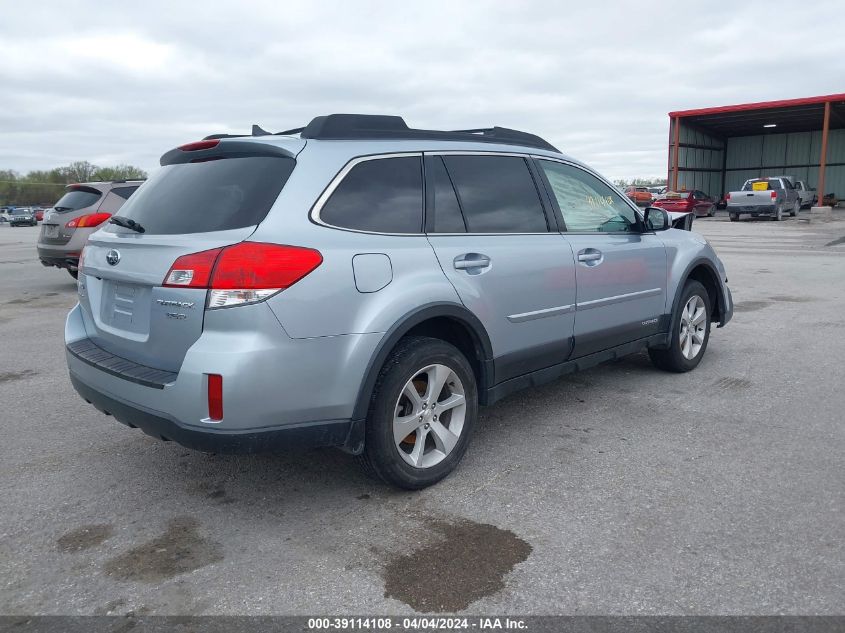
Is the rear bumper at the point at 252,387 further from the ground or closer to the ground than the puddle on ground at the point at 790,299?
further from the ground

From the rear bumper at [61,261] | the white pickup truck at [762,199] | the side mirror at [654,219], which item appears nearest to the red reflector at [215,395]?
the side mirror at [654,219]

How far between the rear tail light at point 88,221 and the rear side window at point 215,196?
7.54 metres

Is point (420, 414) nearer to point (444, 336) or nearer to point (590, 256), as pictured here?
point (444, 336)

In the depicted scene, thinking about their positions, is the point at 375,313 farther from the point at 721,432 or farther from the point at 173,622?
the point at 721,432

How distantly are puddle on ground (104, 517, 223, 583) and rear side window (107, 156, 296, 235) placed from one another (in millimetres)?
1350

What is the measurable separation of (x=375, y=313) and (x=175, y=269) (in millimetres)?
876

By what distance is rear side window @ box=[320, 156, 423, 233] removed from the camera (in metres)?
3.28

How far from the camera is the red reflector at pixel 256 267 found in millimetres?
2896

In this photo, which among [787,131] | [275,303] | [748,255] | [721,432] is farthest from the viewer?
[787,131]

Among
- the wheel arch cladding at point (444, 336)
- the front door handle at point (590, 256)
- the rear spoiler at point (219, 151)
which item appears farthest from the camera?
the front door handle at point (590, 256)

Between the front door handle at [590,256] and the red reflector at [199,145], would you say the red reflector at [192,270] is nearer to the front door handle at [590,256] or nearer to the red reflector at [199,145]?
the red reflector at [199,145]

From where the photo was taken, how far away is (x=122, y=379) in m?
3.22

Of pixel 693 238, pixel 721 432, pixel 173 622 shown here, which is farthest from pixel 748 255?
pixel 173 622

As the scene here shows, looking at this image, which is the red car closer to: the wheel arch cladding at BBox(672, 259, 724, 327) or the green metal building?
the green metal building
